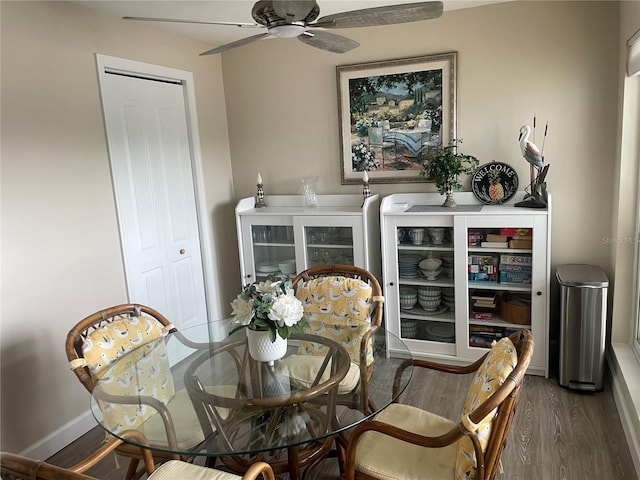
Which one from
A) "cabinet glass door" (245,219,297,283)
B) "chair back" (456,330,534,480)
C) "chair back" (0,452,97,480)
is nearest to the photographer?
"chair back" (0,452,97,480)

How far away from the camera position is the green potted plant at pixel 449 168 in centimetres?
332

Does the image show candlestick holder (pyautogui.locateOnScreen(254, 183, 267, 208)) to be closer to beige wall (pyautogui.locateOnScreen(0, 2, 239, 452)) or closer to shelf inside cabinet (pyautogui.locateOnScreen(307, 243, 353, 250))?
shelf inside cabinet (pyautogui.locateOnScreen(307, 243, 353, 250))

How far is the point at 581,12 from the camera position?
3.03m

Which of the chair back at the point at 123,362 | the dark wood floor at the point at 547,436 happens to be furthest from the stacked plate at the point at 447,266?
the chair back at the point at 123,362

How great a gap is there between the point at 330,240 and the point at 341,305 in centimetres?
103

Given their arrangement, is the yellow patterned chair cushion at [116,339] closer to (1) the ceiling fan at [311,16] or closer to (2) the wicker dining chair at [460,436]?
(2) the wicker dining chair at [460,436]

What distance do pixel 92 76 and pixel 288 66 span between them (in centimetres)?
152

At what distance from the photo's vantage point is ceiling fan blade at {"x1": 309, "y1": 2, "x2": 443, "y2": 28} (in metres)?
1.83

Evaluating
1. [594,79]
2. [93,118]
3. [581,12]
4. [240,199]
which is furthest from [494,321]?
[93,118]

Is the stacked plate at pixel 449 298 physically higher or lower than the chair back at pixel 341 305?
lower

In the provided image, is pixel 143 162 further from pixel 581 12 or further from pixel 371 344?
pixel 581 12

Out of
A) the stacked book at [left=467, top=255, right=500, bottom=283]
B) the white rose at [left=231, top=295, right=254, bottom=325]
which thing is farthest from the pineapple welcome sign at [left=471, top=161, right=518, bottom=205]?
the white rose at [left=231, top=295, right=254, bottom=325]

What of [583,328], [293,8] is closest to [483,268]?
[583,328]

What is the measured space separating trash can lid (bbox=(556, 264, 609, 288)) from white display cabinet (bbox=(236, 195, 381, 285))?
4.12 feet
